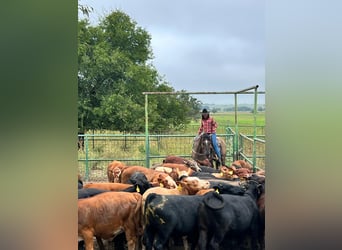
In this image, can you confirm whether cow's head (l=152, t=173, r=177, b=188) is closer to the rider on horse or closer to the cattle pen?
the cattle pen

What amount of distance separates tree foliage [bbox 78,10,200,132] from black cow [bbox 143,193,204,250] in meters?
5.99

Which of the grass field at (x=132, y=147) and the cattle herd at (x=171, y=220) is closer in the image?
the cattle herd at (x=171, y=220)

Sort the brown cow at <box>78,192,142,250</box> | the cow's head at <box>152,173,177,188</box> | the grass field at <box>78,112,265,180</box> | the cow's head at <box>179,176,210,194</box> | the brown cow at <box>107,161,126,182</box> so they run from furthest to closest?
the grass field at <box>78,112,265,180</box>
the brown cow at <box>107,161,126,182</box>
the cow's head at <box>152,173,177,188</box>
the cow's head at <box>179,176,210,194</box>
the brown cow at <box>78,192,142,250</box>

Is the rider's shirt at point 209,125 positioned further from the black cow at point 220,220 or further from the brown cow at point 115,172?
the black cow at point 220,220

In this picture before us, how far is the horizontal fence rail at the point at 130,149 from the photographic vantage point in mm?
9078

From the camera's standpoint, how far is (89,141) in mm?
9195

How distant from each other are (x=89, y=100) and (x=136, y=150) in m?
1.80

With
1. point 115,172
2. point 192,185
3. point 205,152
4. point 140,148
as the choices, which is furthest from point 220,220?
point 140,148

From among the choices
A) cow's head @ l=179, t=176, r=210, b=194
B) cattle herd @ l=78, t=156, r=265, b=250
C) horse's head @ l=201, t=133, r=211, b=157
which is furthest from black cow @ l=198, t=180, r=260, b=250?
horse's head @ l=201, t=133, r=211, b=157

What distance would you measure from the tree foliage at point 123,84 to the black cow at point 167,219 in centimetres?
599

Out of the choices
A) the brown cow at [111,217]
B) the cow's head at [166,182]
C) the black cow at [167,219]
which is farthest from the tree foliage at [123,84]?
the black cow at [167,219]

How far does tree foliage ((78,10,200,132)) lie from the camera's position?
10234 mm
